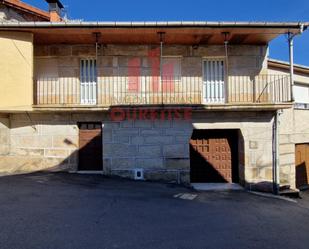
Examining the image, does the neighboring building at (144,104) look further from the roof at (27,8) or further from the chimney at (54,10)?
the roof at (27,8)

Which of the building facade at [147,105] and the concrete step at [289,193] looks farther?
the concrete step at [289,193]

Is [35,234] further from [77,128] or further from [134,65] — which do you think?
[134,65]

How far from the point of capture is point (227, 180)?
10.1 metres

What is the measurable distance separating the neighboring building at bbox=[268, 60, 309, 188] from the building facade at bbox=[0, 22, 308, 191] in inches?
3.0

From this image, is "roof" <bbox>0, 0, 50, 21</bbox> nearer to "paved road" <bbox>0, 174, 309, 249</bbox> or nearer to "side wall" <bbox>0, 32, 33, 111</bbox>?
"side wall" <bbox>0, 32, 33, 111</bbox>

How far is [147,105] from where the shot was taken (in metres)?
8.91

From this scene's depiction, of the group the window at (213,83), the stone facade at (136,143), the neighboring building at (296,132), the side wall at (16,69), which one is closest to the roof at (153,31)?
the side wall at (16,69)

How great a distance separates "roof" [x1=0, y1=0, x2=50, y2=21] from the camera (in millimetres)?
11566

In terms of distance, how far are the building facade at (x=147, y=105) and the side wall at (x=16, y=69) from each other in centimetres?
26

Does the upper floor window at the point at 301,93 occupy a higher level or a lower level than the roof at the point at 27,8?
lower

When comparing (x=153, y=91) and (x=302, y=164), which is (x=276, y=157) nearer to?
(x=302, y=164)

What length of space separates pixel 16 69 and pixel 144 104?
4354 millimetres

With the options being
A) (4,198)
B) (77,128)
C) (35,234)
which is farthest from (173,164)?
(35,234)

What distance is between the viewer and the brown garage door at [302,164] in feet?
36.3
